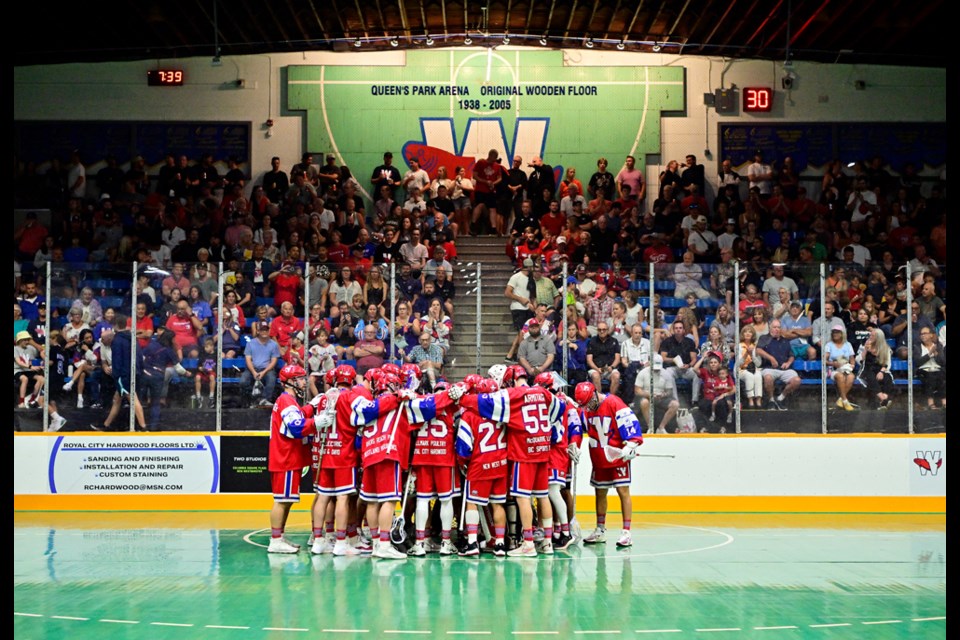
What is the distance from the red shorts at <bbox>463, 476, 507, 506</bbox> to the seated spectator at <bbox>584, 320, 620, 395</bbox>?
11.9 feet

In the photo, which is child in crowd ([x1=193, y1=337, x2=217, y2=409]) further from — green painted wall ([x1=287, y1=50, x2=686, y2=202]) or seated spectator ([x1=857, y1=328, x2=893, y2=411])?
seated spectator ([x1=857, y1=328, x2=893, y2=411])

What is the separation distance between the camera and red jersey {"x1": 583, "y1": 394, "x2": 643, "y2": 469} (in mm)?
11461

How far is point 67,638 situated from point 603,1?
1531cm

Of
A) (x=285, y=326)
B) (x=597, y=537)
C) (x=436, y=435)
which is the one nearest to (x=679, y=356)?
(x=597, y=537)

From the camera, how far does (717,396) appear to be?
1434cm

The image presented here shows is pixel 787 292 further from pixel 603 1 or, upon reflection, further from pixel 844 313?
pixel 603 1

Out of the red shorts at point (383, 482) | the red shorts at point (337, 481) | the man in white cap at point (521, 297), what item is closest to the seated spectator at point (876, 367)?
the man in white cap at point (521, 297)

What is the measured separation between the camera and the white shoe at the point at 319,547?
11.0m

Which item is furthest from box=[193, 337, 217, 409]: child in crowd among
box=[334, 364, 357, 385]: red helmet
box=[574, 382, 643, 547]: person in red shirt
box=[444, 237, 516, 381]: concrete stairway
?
box=[574, 382, 643, 547]: person in red shirt

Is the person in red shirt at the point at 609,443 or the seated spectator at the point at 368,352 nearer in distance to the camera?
the person in red shirt at the point at 609,443

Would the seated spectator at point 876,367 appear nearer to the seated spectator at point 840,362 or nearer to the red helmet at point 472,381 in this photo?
the seated spectator at point 840,362

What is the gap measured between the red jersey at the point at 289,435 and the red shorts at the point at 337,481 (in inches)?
9.6

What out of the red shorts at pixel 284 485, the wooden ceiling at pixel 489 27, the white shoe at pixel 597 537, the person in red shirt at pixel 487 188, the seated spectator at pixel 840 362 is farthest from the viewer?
the person in red shirt at pixel 487 188

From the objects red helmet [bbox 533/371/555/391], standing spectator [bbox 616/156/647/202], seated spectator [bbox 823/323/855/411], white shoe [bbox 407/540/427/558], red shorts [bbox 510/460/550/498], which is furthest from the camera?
standing spectator [bbox 616/156/647/202]
